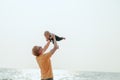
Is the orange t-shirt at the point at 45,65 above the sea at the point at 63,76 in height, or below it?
above

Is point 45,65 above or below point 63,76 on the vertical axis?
above

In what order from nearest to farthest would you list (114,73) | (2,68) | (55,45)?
(55,45)
(114,73)
(2,68)

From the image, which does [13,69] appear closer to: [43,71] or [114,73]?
[114,73]

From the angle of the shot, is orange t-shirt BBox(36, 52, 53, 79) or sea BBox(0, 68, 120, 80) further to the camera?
sea BBox(0, 68, 120, 80)

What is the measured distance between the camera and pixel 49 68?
7.03 m

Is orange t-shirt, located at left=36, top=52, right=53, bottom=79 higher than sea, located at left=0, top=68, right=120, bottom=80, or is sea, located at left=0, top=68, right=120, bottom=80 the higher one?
orange t-shirt, located at left=36, top=52, right=53, bottom=79

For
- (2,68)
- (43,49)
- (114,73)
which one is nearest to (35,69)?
(2,68)

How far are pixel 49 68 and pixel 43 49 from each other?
33cm

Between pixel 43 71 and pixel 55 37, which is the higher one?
pixel 55 37

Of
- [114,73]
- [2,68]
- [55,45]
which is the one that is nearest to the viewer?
[55,45]

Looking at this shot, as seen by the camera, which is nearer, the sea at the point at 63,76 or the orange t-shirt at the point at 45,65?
A: the orange t-shirt at the point at 45,65

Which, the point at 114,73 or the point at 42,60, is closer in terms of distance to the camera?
the point at 42,60

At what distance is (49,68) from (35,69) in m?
43.9

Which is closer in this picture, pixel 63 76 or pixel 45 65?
pixel 45 65
